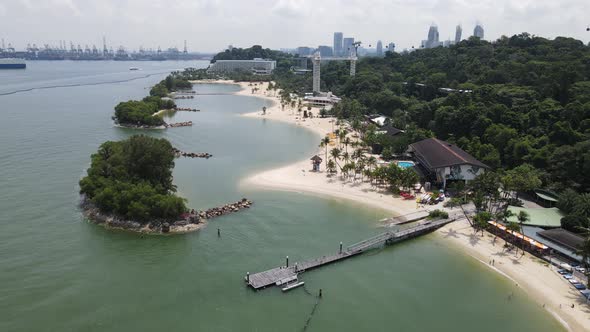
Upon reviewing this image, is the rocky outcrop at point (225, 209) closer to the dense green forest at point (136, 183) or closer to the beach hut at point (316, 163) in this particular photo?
the dense green forest at point (136, 183)

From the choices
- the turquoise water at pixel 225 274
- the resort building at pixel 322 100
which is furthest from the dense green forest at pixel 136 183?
the resort building at pixel 322 100

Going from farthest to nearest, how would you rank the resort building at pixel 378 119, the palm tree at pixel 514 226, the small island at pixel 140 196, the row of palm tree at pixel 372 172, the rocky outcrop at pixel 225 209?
the resort building at pixel 378 119
the row of palm tree at pixel 372 172
the rocky outcrop at pixel 225 209
the small island at pixel 140 196
the palm tree at pixel 514 226

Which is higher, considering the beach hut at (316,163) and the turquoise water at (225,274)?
the beach hut at (316,163)

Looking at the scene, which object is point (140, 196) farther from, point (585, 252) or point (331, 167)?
point (585, 252)

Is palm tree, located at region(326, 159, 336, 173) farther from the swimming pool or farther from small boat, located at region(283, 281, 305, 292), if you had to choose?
small boat, located at region(283, 281, 305, 292)

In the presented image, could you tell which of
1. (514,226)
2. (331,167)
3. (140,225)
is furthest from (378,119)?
(140,225)

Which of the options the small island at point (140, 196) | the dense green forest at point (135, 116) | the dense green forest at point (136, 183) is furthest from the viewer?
the dense green forest at point (135, 116)

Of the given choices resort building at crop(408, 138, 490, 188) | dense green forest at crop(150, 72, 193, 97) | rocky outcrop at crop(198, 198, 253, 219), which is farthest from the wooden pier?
dense green forest at crop(150, 72, 193, 97)
